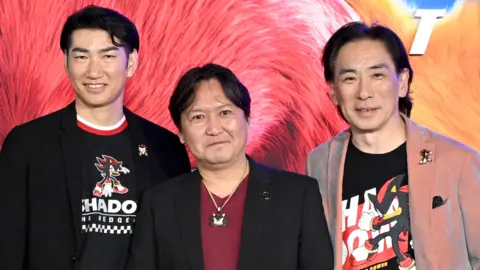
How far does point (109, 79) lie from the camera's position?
2.15 meters

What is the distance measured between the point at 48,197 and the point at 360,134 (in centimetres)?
94

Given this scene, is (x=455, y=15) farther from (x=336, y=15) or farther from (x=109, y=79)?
(x=109, y=79)

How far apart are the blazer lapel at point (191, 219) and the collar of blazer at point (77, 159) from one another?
30 cm

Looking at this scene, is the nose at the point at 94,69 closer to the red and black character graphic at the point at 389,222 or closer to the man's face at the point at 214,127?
the man's face at the point at 214,127

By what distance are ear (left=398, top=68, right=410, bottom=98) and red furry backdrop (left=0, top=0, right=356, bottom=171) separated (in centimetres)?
101

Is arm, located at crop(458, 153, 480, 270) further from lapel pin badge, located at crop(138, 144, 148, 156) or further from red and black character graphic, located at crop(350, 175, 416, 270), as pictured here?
lapel pin badge, located at crop(138, 144, 148, 156)

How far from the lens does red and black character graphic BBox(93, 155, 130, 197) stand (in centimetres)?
207

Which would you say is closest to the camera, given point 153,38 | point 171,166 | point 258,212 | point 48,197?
point 258,212

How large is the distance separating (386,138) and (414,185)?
176 millimetres

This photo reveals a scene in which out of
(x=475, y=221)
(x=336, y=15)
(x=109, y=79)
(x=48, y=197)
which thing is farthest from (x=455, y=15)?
(x=48, y=197)

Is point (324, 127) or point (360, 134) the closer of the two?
point (360, 134)

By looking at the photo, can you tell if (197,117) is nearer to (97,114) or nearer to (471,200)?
(97,114)

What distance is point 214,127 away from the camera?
72.4 inches

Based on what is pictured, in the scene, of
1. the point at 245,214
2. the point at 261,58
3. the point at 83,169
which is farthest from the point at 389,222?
the point at 261,58
